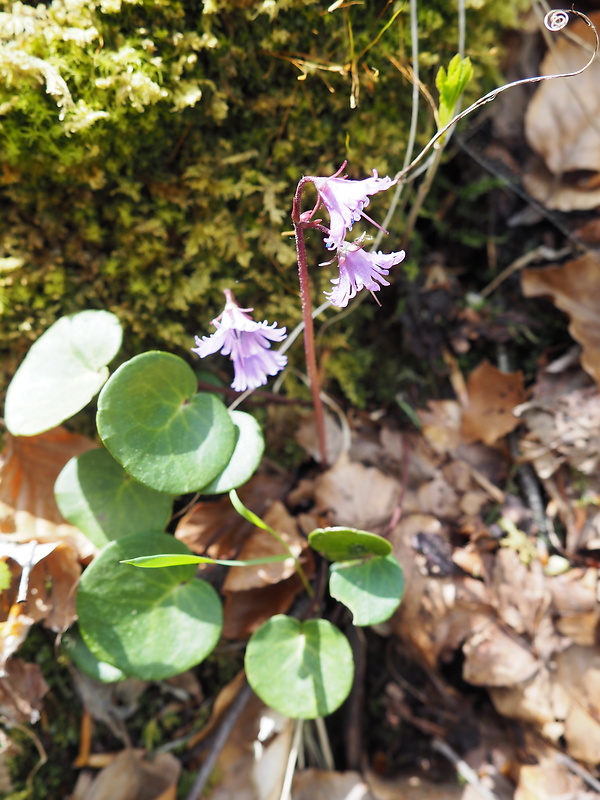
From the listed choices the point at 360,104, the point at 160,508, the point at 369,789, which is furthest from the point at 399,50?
the point at 369,789

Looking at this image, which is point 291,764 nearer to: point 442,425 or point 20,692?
point 20,692

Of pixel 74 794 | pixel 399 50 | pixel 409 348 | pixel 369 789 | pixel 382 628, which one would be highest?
pixel 399 50

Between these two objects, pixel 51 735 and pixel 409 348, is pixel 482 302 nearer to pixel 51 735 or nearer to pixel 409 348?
pixel 409 348

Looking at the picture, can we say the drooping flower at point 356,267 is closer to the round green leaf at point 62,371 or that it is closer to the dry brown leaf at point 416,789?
the round green leaf at point 62,371

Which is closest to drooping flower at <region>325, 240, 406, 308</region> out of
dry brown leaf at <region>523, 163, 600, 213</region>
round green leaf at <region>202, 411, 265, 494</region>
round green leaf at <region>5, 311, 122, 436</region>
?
round green leaf at <region>202, 411, 265, 494</region>

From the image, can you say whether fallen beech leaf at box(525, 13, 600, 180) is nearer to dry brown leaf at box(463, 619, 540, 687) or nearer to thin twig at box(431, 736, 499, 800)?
dry brown leaf at box(463, 619, 540, 687)

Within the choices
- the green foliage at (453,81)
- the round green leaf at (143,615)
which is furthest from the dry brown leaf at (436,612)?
the green foliage at (453,81)

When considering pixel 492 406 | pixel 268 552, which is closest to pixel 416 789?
pixel 268 552
